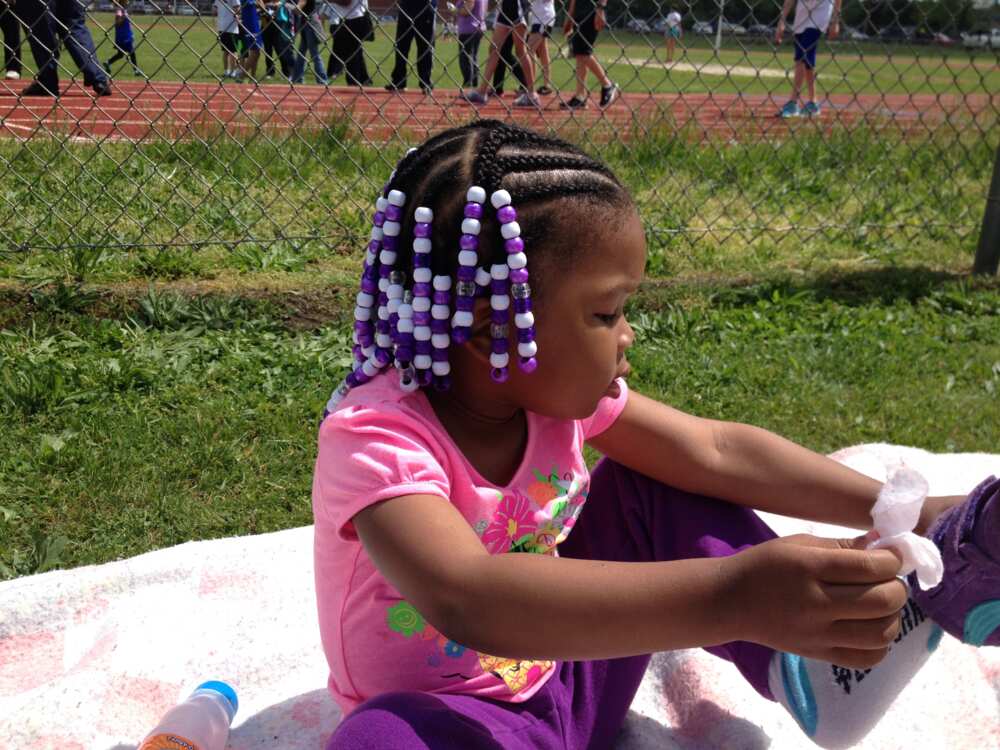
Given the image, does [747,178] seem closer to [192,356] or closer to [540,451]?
[192,356]

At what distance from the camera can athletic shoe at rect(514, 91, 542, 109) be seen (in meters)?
4.94

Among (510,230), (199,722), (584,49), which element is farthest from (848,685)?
(584,49)

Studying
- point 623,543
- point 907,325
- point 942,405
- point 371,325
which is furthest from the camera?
point 907,325

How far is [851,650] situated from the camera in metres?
1.28

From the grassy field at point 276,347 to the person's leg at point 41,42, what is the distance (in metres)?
0.42

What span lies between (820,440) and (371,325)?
196 centimetres

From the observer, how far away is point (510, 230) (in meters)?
1.38

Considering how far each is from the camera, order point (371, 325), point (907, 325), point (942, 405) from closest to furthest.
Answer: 1. point (371, 325)
2. point (942, 405)
3. point (907, 325)

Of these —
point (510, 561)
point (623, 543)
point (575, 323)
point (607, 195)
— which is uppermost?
point (607, 195)

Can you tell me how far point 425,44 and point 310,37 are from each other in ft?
4.81

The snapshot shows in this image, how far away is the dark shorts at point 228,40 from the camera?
4099mm

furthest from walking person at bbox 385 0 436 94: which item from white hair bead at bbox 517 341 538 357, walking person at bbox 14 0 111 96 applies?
white hair bead at bbox 517 341 538 357

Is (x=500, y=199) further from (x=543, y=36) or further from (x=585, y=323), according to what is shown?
(x=543, y=36)

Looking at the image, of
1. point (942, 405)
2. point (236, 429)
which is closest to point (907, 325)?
point (942, 405)
